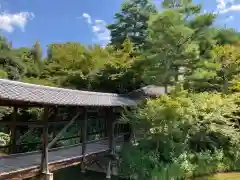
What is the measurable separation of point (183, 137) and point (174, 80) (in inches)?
159

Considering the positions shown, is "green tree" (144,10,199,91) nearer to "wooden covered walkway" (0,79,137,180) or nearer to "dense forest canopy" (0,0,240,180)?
"dense forest canopy" (0,0,240,180)

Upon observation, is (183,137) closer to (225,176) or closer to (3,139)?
(225,176)

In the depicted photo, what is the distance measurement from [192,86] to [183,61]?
5.14ft

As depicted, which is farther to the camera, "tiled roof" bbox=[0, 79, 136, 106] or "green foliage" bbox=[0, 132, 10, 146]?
"green foliage" bbox=[0, 132, 10, 146]

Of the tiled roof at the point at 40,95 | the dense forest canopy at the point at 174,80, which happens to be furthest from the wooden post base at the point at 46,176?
the dense forest canopy at the point at 174,80

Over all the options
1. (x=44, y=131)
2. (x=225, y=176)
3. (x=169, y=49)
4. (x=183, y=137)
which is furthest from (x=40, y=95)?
(x=225, y=176)

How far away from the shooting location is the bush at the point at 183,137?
36.2ft

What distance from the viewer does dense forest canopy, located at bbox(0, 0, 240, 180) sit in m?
11.4

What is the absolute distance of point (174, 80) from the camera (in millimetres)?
15180

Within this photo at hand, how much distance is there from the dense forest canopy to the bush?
39 millimetres

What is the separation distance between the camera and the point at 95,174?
13.3m

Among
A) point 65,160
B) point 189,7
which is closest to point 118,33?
point 189,7

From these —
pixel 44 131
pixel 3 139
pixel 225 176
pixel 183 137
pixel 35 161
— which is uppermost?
pixel 44 131

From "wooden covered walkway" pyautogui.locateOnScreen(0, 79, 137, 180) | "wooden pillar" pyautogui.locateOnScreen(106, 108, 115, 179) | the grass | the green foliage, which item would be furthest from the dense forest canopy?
"wooden covered walkway" pyautogui.locateOnScreen(0, 79, 137, 180)
